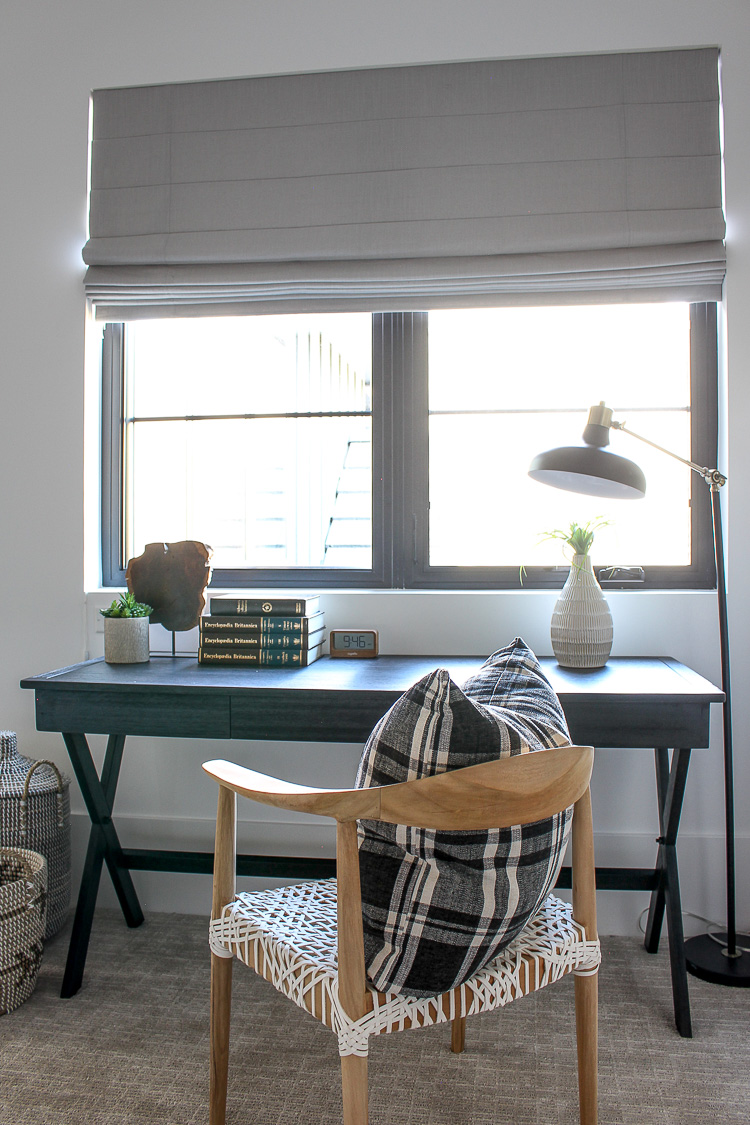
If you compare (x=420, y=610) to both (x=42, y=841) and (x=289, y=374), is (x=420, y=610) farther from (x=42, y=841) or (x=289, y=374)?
(x=42, y=841)

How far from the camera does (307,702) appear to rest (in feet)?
6.18

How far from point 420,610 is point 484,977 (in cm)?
132

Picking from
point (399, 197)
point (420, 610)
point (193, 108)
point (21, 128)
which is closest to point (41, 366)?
point (21, 128)

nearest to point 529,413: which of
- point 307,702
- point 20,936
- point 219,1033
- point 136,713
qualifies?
point 307,702

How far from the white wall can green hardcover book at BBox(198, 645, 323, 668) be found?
34cm

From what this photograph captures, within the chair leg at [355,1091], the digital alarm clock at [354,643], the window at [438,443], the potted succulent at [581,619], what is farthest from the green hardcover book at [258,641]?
the chair leg at [355,1091]

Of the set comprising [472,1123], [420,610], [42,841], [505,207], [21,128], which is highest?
[21,128]

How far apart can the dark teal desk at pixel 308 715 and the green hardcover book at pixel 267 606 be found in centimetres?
16

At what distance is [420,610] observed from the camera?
2.45 metres

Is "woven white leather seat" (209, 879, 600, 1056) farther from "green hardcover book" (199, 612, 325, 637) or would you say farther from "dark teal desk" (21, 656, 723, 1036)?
"green hardcover book" (199, 612, 325, 637)

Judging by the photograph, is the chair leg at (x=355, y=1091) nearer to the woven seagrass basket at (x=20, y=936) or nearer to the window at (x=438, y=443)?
the woven seagrass basket at (x=20, y=936)

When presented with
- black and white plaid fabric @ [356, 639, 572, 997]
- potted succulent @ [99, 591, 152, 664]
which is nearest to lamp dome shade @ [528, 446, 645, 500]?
black and white plaid fabric @ [356, 639, 572, 997]

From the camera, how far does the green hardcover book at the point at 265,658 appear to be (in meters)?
2.18

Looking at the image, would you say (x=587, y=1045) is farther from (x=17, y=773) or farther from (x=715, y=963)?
(x=17, y=773)
